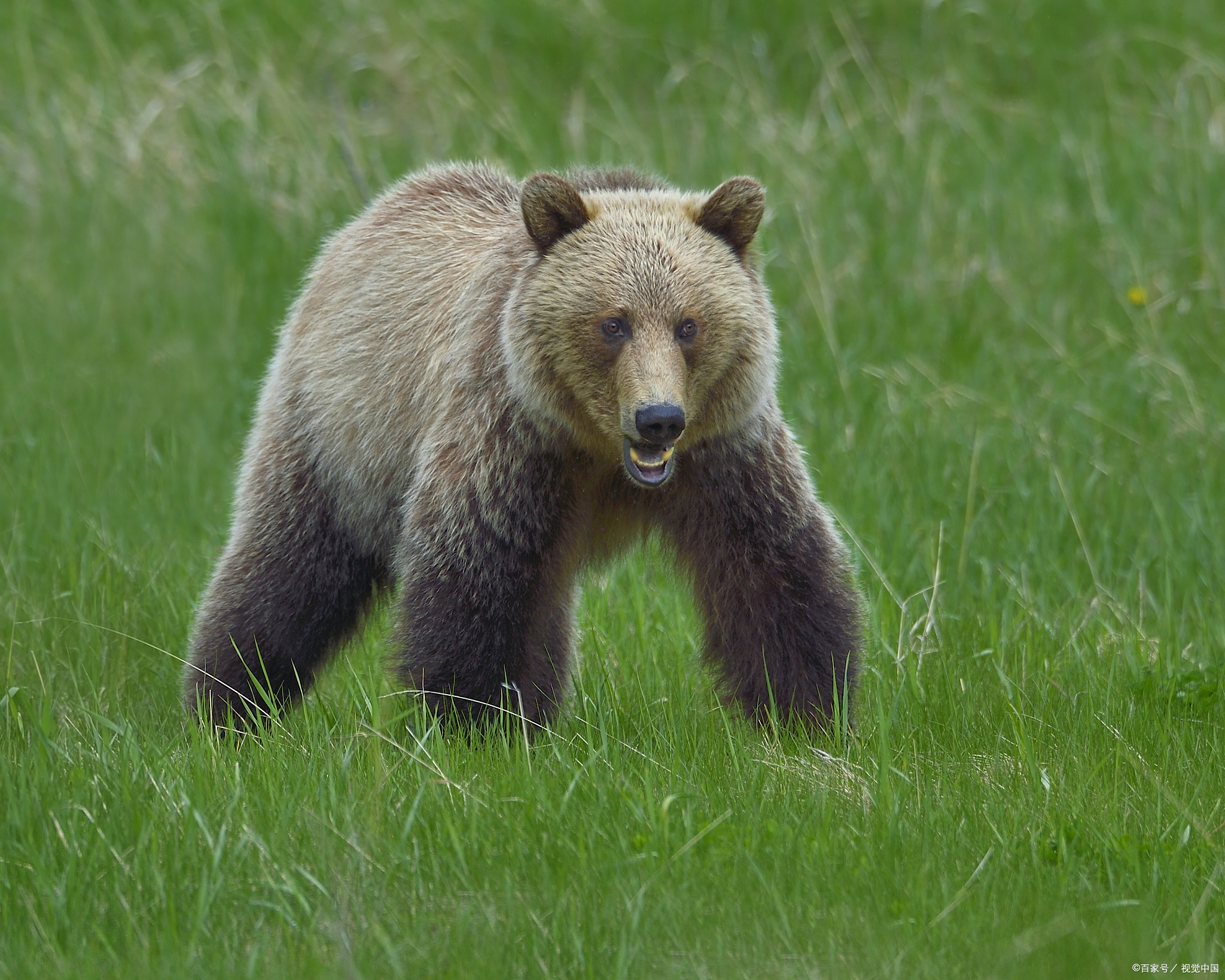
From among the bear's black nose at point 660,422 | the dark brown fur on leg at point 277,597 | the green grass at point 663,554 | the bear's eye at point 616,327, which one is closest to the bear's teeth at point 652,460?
the bear's black nose at point 660,422

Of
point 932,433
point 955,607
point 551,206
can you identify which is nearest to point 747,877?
point 551,206

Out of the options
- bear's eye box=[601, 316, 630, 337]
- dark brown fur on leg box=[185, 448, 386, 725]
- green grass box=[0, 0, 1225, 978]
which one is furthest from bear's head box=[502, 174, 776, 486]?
dark brown fur on leg box=[185, 448, 386, 725]

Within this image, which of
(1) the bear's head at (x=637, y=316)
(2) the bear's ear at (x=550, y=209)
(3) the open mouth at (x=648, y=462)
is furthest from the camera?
(2) the bear's ear at (x=550, y=209)

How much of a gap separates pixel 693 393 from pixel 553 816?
1.36 meters

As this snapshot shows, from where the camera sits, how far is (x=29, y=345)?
9008 millimetres

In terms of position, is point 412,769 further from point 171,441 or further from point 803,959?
point 171,441

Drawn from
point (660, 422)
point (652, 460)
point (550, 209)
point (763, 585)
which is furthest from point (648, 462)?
point (550, 209)

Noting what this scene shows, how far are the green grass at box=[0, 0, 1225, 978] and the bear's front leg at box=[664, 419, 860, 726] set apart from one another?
6.4 inches

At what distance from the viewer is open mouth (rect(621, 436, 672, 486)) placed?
4371mm

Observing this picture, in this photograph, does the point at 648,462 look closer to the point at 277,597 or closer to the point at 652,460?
the point at 652,460

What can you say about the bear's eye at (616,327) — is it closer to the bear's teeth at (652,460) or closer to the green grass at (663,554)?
the bear's teeth at (652,460)

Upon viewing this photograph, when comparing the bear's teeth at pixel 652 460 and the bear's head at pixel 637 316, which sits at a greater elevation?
the bear's head at pixel 637 316

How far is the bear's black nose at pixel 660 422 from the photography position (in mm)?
4195

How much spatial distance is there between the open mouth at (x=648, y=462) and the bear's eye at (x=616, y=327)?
12.3 inches
